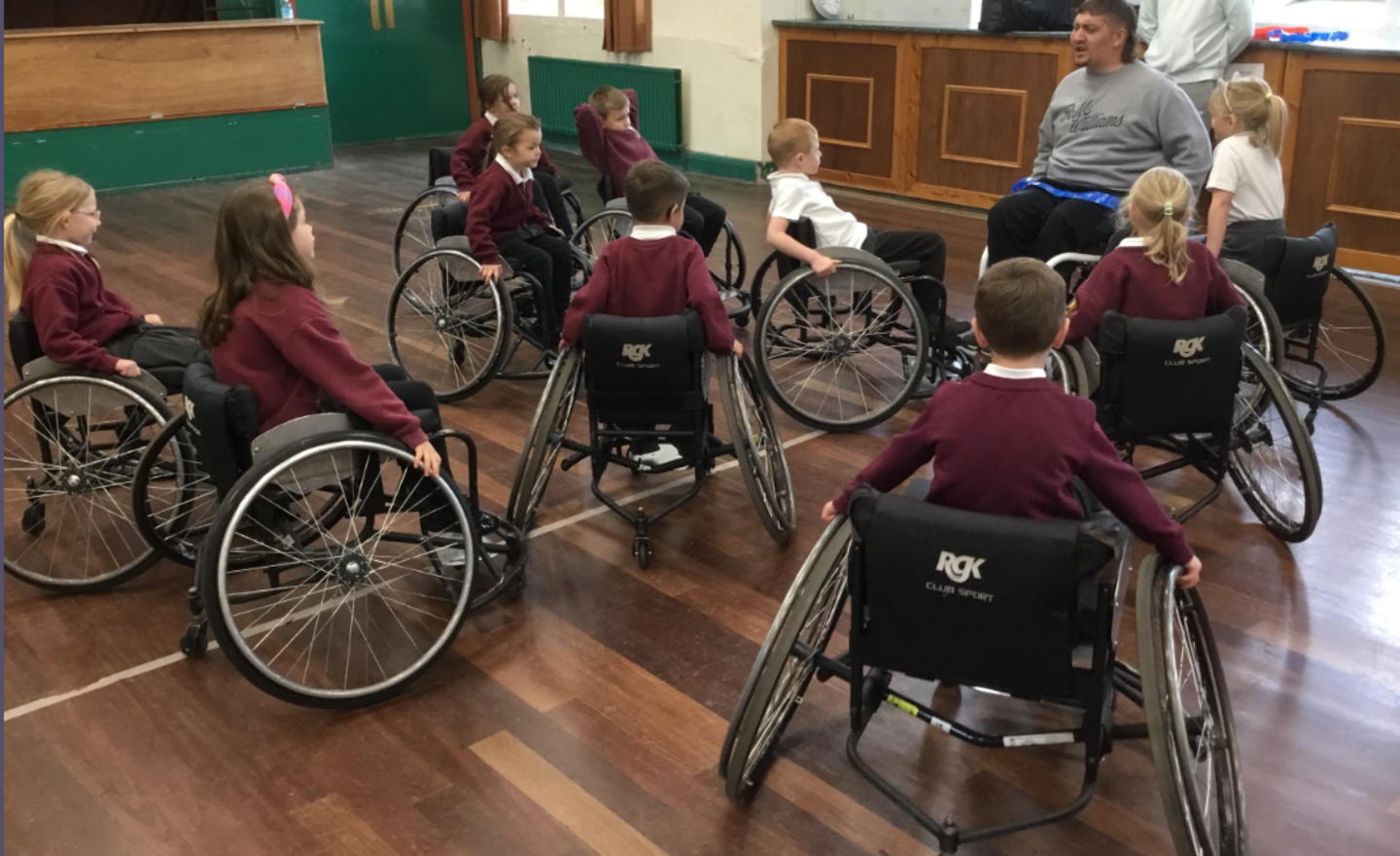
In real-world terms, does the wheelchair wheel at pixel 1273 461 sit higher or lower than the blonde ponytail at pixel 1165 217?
lower

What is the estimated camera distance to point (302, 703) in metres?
2.24

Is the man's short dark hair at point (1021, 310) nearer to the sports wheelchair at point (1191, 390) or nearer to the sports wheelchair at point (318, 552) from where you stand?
the sports wheelchair at point (1191, 390)

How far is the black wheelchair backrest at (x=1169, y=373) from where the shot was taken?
2.64 metres

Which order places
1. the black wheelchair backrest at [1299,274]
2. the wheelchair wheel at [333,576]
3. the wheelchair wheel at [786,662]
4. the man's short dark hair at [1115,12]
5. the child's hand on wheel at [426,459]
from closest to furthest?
the wheelchair wheel at [786,662]
the wheelchair wheel at [333,576]
the child's hand on wheel at [426,459]
the black wheelchair backrest at [1299,274]
the man's short dark hair at [1115,12]

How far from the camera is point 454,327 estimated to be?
396cm

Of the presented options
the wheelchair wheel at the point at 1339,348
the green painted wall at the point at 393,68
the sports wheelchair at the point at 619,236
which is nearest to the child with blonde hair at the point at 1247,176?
the wheelchair wheel at the point at 1339,348

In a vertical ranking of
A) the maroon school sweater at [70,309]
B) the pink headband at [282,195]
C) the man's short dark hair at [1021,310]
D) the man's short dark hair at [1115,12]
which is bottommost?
the maroon school sweater at [70,309]

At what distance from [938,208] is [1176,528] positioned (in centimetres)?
528

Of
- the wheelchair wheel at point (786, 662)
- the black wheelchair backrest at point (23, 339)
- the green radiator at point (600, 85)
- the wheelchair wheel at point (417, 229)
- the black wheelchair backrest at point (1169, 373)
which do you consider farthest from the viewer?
the green radiator at point (600, 85)

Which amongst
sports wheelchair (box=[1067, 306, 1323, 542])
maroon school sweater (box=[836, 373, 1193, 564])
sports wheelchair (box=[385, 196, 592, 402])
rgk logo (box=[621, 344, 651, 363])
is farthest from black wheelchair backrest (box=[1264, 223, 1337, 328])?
sports wheelchair (box=[385, 196, 592, 402])

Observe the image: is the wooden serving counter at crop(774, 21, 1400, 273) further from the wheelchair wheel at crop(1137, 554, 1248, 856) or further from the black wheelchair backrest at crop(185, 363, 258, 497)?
the black wheelchair backrest at crop(185, 363, 258, 497)

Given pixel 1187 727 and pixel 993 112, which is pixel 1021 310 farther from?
pixel 993 112

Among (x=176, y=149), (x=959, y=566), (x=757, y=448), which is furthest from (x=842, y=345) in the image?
(x=176, y=149)

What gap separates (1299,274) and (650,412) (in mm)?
1901
